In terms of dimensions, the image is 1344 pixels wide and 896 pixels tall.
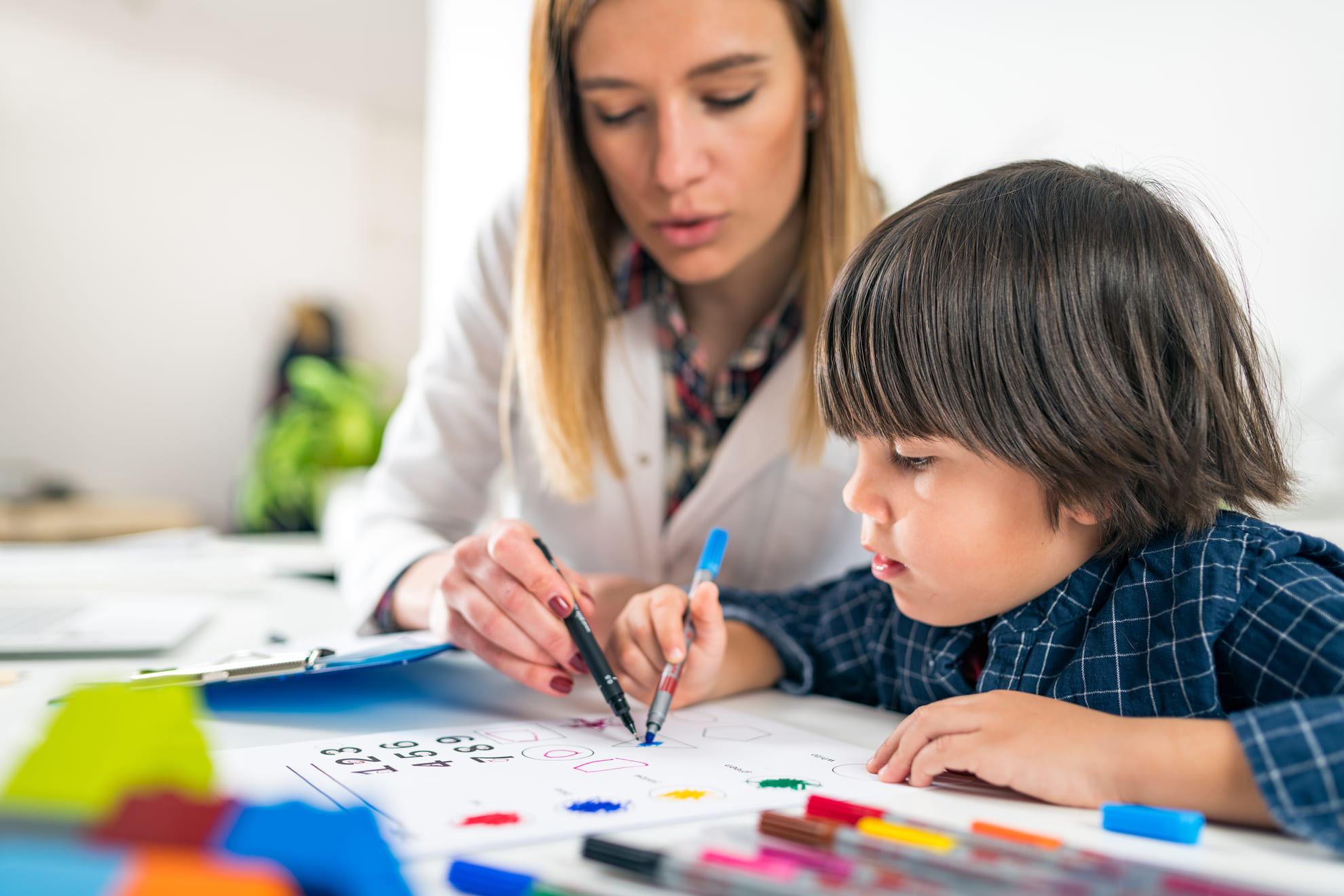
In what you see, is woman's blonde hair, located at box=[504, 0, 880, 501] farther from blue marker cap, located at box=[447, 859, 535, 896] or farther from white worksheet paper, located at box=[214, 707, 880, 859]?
blue marker cap, located at box=[447, 859, 535, 896]

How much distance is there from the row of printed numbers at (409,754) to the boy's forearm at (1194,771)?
34cm

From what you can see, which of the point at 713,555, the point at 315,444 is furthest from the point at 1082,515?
the point at 315,444

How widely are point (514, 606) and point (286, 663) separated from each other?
0.16 metres

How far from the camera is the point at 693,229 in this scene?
958 mm

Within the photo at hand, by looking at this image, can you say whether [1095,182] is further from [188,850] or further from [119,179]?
[119,179]

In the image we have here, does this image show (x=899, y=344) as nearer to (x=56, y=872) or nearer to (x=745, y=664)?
(x=745, y=664)

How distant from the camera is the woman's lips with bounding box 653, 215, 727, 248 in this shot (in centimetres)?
96

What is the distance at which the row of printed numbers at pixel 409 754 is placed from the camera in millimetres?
571

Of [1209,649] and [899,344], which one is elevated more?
[899,344]

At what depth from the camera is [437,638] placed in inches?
33.1

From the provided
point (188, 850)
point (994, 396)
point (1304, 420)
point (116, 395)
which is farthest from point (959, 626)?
point (116, 395)

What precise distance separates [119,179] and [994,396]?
4828 millimetres

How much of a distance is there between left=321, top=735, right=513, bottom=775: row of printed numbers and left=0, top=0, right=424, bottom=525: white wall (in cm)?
455

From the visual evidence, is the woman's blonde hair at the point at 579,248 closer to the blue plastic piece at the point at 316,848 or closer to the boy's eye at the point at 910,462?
the boy's eye at the point at 910,462
